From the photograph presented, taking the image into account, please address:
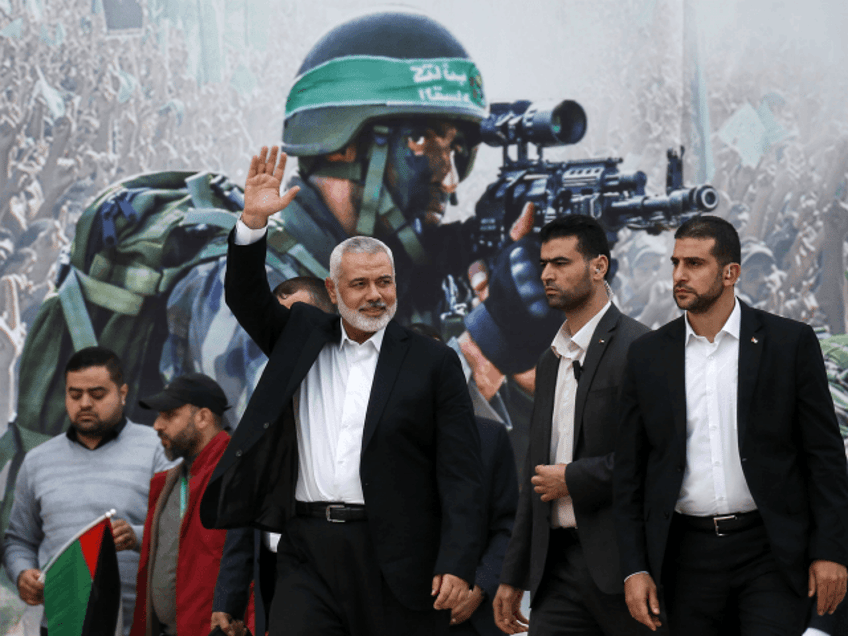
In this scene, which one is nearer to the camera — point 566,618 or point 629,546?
point 629,546

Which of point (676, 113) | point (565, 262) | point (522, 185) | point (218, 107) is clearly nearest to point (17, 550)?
point (565, 262)

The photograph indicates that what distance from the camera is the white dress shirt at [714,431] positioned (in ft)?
9.89

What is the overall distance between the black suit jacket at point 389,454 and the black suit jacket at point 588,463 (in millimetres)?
385

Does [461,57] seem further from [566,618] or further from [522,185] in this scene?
[566,618]

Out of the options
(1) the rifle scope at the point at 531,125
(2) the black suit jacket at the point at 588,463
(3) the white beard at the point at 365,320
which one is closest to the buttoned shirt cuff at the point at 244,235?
(3) the white beard at the point at 365,320

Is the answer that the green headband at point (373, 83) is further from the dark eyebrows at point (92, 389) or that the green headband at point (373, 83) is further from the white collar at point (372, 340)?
the white collar at point (372, 340)

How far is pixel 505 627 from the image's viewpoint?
3.49 meters

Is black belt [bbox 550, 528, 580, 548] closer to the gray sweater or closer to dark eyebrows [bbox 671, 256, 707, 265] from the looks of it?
dark eyebrows [bbox 671, 256, 707, 265]

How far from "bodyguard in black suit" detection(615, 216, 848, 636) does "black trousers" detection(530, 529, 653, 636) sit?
27 centimetres

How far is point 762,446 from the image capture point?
9.82 feet

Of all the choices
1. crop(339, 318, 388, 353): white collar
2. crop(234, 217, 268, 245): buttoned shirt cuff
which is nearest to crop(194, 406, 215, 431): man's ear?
crop(339, 318, 388, 353): white collar

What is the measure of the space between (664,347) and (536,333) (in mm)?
4051

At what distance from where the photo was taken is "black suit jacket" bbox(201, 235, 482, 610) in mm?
3090

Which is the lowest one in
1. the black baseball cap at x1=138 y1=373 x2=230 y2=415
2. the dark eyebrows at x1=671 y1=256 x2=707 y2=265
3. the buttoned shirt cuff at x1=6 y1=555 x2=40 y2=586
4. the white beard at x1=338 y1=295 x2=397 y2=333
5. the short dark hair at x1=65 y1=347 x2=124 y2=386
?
the buttoned shirt cuff at x1=6 y1=555 x2=40 y2=586
